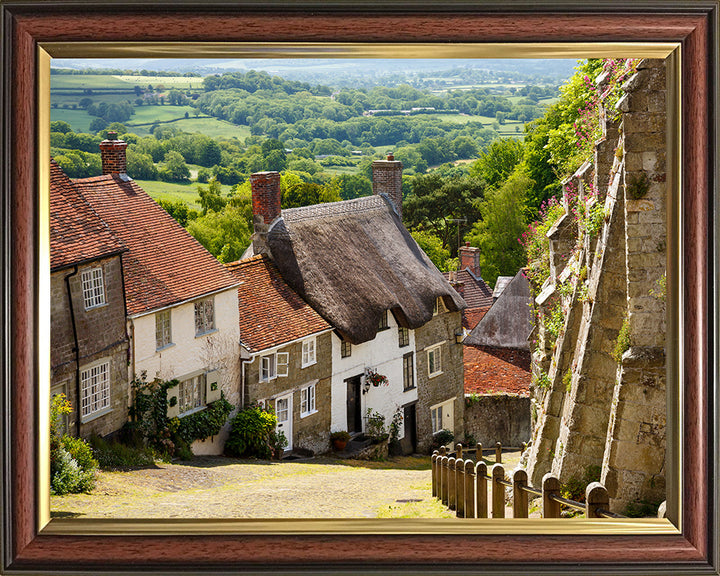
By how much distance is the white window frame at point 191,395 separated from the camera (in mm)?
4088

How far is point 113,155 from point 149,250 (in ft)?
1.95

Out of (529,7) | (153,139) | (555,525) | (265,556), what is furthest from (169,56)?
(555,525)

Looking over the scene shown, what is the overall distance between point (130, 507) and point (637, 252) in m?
3.64

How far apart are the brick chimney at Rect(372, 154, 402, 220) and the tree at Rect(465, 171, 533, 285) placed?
68 centimetres

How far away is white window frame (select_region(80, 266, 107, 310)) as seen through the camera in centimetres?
414

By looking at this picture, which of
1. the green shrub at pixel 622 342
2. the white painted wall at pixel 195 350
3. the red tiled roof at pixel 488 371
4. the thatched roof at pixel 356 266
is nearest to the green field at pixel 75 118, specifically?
the white painted wall at pixel 195 350

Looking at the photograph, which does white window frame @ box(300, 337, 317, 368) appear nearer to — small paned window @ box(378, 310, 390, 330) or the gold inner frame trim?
small paned window @ box(378, 310, 390, 330)

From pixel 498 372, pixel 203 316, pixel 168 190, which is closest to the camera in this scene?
pixel 168 190

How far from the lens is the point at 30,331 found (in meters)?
3.97

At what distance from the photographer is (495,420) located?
6207 mm

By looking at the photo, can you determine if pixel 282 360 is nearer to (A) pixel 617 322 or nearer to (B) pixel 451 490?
(B) pixel 451 490

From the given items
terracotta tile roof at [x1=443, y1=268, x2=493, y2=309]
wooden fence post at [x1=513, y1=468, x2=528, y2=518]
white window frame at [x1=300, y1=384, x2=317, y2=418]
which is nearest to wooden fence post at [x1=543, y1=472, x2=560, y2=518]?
wooden fence post at [x1=513, y1=468, x2=528, y2=518]

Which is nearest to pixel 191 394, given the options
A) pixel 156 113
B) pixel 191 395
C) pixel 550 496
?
pixel 191 395

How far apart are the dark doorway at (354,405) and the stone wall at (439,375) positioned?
0.42 metres
